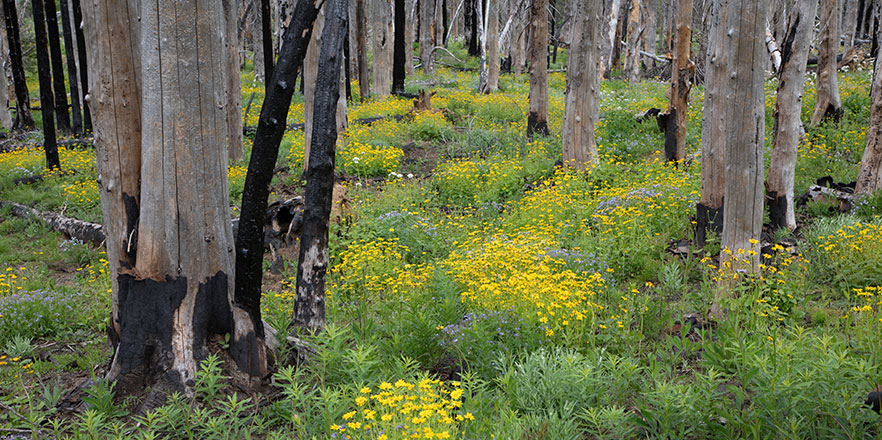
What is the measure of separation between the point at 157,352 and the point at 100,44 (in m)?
2.04

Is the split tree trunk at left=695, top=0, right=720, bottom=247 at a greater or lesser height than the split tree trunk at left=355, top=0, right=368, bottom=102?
lesser

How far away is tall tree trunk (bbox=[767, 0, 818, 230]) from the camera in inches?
302

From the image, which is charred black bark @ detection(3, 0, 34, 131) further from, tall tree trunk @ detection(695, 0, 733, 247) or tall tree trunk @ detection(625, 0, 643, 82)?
tall tree trunk @ detection(625, 0, 643, 82)

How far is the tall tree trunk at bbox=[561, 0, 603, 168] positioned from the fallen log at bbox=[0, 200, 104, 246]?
8112 mm

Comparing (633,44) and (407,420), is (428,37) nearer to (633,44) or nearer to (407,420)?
(633,44)

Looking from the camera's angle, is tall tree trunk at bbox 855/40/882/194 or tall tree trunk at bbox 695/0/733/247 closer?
tall tree trunk at bbox 695/0/733/247

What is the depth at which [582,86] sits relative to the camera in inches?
437

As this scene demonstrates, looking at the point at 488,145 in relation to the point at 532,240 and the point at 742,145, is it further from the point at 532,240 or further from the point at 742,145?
the point at 742,145

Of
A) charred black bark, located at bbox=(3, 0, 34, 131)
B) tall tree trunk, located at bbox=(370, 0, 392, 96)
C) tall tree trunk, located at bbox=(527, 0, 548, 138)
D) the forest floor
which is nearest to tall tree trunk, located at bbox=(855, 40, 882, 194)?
the forest floor

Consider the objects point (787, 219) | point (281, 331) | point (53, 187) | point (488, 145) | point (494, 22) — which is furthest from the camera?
point (494, 22)

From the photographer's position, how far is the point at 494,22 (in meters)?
24.3

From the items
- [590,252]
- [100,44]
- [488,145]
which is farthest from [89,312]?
[488,145]

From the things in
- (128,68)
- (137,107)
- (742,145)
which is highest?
(128,68)

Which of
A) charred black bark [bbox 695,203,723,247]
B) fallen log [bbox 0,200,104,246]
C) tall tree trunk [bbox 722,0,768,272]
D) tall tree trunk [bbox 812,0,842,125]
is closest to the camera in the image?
tall tree trunk [bbox 722,0,768,272]
